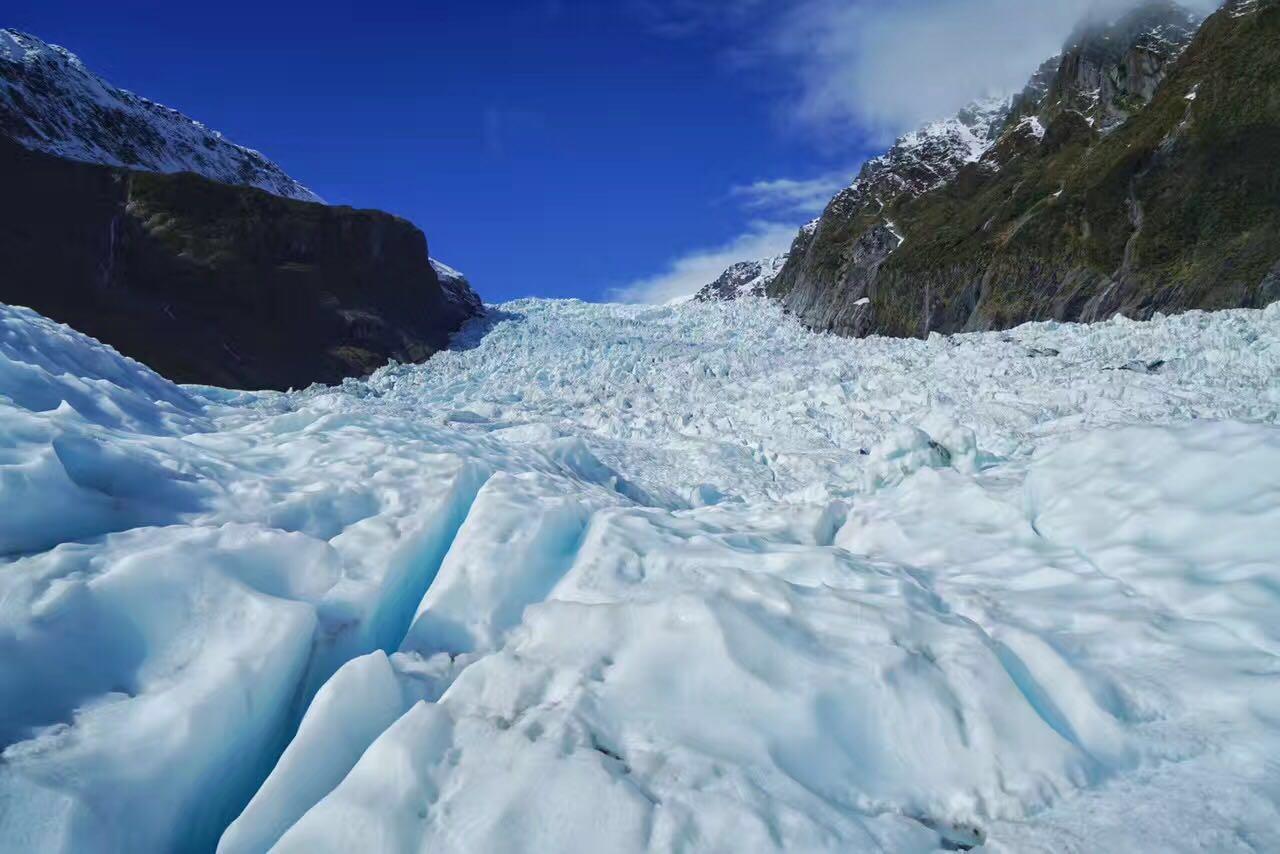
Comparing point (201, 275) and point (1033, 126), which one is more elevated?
point (1033, 126)

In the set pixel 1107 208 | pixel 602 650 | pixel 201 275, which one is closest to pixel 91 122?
pixel 201 275

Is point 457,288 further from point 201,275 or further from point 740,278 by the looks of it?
point 740,278

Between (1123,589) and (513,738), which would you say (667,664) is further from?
(1123,589)

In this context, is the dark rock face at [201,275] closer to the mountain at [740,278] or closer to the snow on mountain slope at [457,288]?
the snow on mountain slope at [457,288]

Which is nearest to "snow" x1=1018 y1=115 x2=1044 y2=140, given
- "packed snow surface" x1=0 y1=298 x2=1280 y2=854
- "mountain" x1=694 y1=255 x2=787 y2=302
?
"mountain" x1=694 y1=255 x2=787 y2=302

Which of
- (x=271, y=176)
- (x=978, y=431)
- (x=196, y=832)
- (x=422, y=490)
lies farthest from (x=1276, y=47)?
(x=271, y=176)
